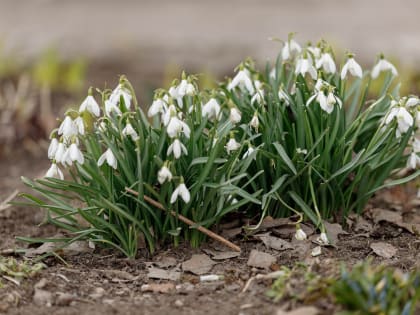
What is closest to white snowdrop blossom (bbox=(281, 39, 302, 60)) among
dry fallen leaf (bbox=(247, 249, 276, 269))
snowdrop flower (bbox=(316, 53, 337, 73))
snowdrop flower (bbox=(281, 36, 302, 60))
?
snowdrop flower (bbox=(281, 36, 302, 60))

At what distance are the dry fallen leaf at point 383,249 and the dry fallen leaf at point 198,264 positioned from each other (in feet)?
2.56

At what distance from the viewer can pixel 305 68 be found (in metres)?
3.74

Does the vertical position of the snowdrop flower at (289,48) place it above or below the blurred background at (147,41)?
above

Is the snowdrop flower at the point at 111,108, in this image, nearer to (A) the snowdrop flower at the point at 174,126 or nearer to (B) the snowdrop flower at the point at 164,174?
(A) the snowdrop flower at the point at 174,126

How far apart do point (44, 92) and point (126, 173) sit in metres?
3.01

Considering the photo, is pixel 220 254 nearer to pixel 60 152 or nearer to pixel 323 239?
pixel 323 239

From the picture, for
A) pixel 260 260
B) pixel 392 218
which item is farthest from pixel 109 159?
pixel 392 218

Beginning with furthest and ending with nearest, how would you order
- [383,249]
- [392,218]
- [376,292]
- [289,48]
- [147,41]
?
[147,41]
[289,48]
[392,218]
[383,249]
[376,292]

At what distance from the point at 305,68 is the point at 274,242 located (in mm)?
860

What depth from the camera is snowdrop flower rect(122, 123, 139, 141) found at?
3.47m

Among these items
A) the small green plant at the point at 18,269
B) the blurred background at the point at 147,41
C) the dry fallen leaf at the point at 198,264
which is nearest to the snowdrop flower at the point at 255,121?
the dry fallen leaf at the point at 198,264

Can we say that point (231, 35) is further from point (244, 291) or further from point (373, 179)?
point (244, 291)

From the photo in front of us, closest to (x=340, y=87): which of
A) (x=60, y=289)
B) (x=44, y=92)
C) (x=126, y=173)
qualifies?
(x=126, y=173)

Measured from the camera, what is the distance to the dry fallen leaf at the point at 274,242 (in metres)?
3.70
